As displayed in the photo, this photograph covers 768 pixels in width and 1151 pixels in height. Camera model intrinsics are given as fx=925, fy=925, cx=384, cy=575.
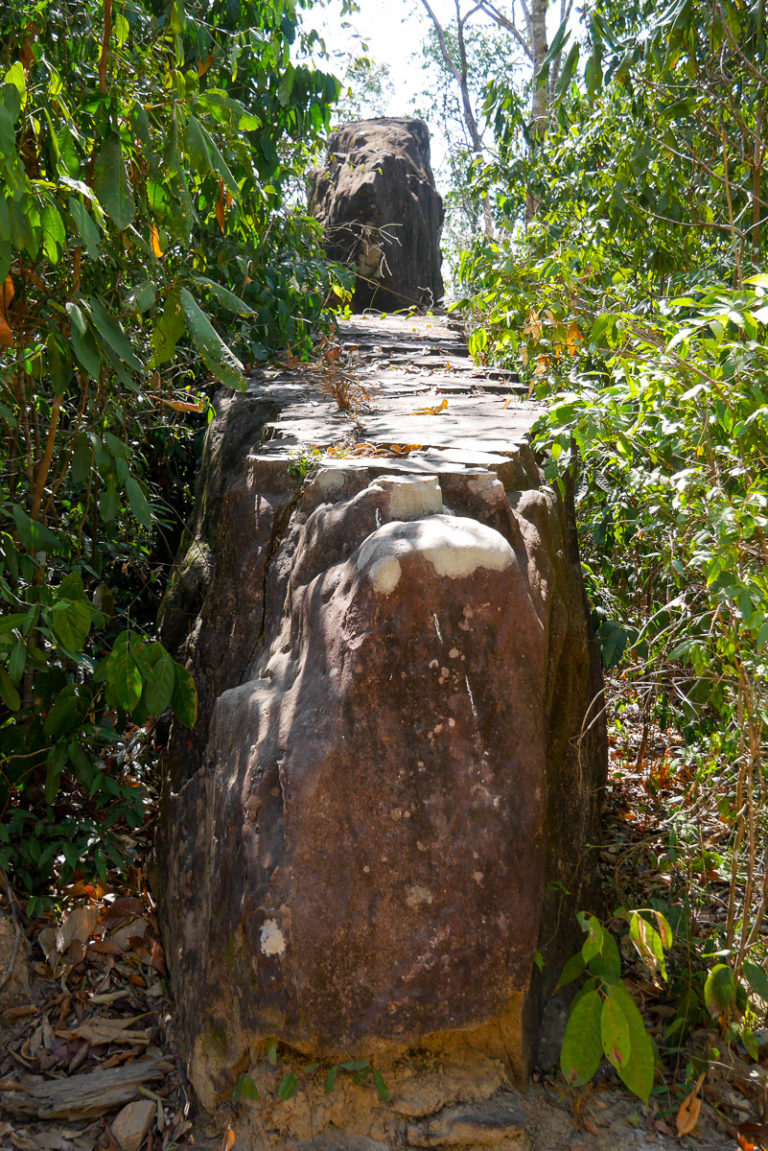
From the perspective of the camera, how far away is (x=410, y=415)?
3.92 m

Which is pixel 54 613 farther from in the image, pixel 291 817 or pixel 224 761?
pixel 291 817

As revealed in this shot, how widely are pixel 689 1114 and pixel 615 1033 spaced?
46 cm

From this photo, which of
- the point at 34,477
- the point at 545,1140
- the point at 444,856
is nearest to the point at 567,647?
the point at 444,856

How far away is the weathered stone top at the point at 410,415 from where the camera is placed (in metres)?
3.03

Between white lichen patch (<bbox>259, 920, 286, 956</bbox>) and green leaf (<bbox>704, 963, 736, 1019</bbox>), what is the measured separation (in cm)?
115

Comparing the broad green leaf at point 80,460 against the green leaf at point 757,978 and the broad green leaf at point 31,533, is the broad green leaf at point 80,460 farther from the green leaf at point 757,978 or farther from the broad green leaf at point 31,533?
the green leaf at point 757,978

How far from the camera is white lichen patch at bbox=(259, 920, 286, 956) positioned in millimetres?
2195

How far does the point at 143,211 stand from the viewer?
2.94 metres

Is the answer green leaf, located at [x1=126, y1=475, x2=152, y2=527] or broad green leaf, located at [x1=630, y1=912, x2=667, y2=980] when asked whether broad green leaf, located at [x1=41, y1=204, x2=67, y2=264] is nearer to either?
green leaf, located at [x1=126, y1=475, x2=152, y2=527]

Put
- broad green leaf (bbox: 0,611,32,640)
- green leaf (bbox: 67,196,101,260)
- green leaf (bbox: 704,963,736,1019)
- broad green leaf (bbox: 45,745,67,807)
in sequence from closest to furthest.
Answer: green leaf (bbox: 67,196,101,260), green leaf (bbox: 704,963,736,1019), broad green leaf (bbox: 0,611,32,640), broad green leaf (bbox: 45,745,67,807)

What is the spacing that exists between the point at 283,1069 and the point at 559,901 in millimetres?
924

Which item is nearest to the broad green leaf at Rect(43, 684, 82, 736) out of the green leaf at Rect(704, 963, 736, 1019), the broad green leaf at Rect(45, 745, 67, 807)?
the broad green leaf at Rect(45, 745, 67, 807)

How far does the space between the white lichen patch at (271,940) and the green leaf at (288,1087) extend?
0.30 metres

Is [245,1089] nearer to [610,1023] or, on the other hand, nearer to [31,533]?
[610,1023]
